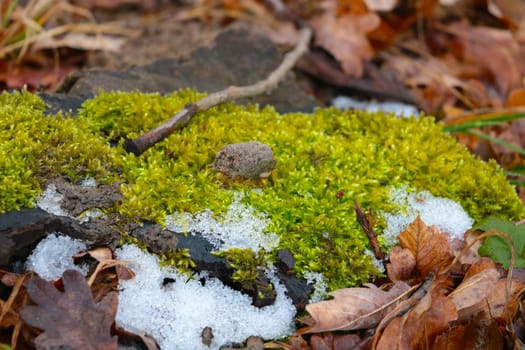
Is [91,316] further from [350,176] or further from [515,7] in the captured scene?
[515,7]

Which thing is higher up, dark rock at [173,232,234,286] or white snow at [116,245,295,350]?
dark rock at [173,232,234,286]

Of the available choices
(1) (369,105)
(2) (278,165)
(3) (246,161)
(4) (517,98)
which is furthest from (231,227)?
(4) (517,98)

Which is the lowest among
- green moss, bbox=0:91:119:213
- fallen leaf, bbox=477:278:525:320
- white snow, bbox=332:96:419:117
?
white snow, bbox=332:96:419:117

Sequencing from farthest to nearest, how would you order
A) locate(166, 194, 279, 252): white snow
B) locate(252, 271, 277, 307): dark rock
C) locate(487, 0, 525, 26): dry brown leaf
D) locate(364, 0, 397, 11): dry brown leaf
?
1. locate(487, 0, 525, 26): dry brown leaf
2. locate(364, 0, 397, 11): dry brown leaf
3. locate(166, 194, 279, 252): white snow
4. locate(252, 271, 277, 307): dark rock

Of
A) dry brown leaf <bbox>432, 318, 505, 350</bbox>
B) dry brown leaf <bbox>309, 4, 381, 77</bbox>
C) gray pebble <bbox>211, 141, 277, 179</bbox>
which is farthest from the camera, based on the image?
dry brown leaf <bbox>309, 4, 381, 77</bbox>

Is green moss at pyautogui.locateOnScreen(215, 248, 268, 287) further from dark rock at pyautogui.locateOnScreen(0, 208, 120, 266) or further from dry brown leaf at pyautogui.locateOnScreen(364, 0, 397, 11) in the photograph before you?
dry brown leaf at pyautogui.locateOnScreen(364, 0, 397, 11)

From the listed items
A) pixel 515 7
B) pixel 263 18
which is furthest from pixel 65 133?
pixel 515 7

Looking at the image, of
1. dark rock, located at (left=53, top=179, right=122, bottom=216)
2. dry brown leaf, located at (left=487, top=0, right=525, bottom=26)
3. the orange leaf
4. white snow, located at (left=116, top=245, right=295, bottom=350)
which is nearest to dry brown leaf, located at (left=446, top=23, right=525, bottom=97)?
dry brown leaf, located at (left=487, top=0, right=525, bottom=26)

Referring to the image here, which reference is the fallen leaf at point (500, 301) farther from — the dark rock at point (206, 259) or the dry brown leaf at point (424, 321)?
the dark rock at point (206, 259)
